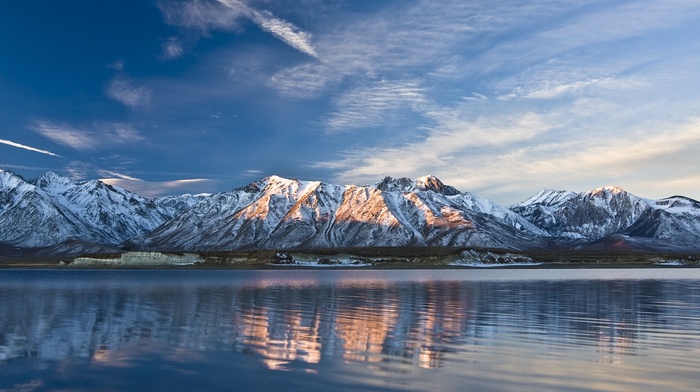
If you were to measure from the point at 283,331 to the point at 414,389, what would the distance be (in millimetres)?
14952

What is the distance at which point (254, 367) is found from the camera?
72.1ft

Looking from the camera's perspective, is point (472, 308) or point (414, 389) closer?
point (414, 389)

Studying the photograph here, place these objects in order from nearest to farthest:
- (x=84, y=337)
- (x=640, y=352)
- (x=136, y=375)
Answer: (x=136, y=375) → (x=640, y=352) → (x=84, y=337)

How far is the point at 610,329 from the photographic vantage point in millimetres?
33156

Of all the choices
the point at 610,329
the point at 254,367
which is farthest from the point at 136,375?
the point at 610,329

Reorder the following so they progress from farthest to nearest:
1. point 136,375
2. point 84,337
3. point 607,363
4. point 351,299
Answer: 1. point 351,299
2. point 84,337
3. point 607,363
4. point 136,375

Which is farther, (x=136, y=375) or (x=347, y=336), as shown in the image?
(x=347, y=336)

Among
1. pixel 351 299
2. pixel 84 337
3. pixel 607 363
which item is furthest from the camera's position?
pixel 351 299

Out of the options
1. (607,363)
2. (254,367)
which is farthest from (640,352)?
(254,367)

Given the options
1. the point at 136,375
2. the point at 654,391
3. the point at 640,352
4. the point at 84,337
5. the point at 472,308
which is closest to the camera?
the point at 654,391

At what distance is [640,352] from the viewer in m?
25.2

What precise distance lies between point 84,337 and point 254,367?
12.4 m

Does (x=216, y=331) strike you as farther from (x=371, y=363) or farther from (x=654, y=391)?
(x=654, y=391)

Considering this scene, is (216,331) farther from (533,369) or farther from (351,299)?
(351,299)
